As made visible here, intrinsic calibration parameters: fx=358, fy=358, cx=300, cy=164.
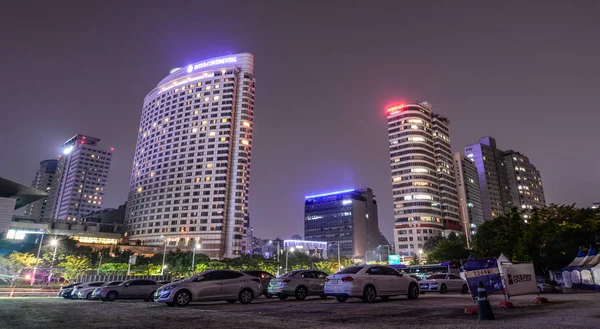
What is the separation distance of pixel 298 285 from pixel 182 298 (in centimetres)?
658

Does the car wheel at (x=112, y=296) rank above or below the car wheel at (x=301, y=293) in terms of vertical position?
below

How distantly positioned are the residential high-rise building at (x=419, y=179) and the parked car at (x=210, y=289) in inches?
5129

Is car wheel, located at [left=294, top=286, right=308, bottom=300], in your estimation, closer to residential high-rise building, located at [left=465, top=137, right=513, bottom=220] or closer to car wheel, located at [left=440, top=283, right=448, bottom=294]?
car wheel, located at [left=440, top=283, right=448, bottom=294]

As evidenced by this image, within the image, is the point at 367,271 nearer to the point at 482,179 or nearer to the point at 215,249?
the point at 215,249

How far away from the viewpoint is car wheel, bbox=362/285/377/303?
15.5 m

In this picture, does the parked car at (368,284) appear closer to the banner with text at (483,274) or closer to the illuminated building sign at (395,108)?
the banner with text at (483,274)

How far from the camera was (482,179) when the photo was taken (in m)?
192

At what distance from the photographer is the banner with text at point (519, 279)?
14.0 meters

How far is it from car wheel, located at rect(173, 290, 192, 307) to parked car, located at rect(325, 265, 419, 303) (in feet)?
20.0

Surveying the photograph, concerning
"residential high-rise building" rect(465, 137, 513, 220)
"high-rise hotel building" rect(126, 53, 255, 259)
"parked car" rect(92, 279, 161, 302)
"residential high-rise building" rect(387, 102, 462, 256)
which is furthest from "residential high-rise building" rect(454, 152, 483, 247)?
"parked car" rect(92, 279, 161, 302)

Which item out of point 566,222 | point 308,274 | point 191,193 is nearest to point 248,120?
point 191,193

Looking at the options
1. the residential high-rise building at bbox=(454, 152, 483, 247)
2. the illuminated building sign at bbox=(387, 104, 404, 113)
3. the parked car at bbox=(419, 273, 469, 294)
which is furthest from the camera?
the residential high-rise building at bbox=(454, 152, 483, 247)

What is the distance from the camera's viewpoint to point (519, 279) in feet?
47.9

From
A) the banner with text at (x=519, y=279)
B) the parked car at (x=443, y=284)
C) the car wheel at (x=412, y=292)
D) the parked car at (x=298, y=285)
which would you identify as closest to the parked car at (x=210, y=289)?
the parked car at (x=298, y=285)
